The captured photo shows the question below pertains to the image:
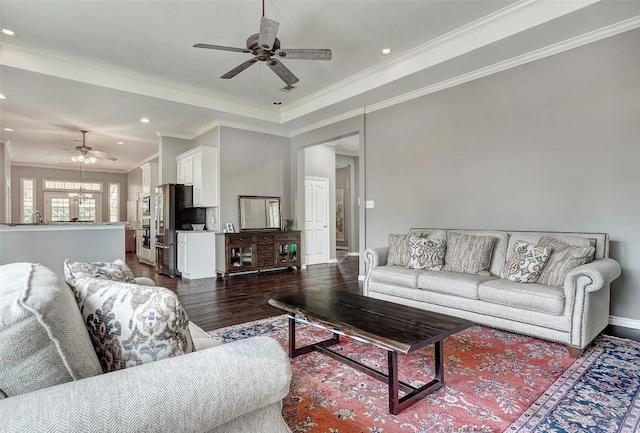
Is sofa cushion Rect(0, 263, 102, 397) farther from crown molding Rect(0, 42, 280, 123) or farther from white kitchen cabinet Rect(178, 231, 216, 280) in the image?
white kitchen cabinet Rect(178, 231, 216, 280)

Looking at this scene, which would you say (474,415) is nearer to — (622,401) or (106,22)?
(622,401)

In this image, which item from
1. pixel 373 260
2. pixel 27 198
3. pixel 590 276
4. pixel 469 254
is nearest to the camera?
pixel 590 276

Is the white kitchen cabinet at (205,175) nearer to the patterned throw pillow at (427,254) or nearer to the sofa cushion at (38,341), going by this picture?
the patterned throw pillow at (427,254)

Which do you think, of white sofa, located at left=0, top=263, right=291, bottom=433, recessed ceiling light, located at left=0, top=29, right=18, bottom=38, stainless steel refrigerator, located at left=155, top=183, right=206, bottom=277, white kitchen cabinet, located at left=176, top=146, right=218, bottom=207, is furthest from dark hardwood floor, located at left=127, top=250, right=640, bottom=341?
recessed ceiling light, located at left=0, top=29, right=18, bottom=38

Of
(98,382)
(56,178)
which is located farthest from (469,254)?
(56,178)

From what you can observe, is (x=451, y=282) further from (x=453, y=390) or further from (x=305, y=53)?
(x=305, y=53)

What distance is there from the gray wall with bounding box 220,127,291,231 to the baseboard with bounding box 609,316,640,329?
5.44 metres

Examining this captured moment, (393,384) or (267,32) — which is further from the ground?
(267,32)

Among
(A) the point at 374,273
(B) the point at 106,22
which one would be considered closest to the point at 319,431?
(A) the point at 374,273

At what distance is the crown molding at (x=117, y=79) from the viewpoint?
162 inches

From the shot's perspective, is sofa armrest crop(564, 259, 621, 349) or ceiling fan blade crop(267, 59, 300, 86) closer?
sofa armrest crop(564, 259, 621, 349)

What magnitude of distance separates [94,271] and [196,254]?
4793 millimetres

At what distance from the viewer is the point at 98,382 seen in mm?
848

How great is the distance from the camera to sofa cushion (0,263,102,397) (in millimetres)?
801
